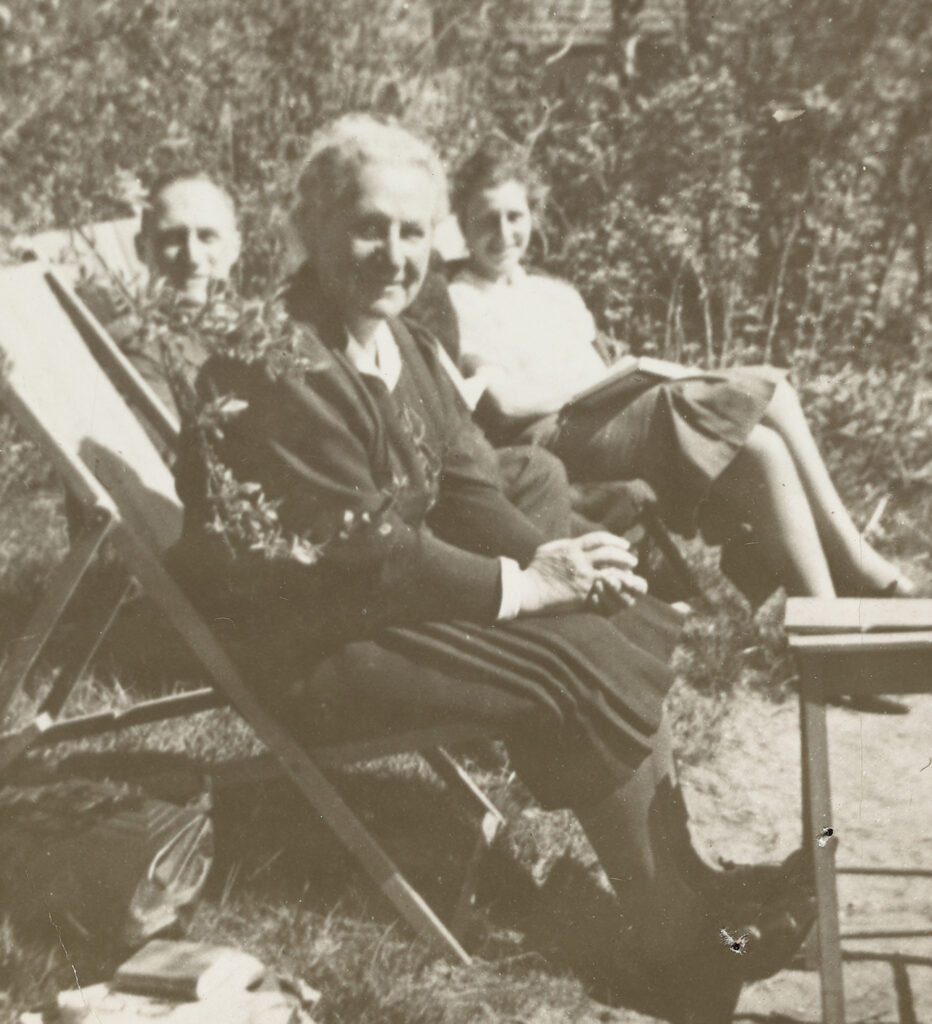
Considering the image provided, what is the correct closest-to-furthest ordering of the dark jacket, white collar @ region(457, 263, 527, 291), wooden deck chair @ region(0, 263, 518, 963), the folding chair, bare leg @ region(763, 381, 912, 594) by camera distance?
1. the folding chair
2. the dark jacket
3. wooden deck chair @ region(0, 263, 518, 963)
4. bare leg @ region(763, 381, 912, 594)
5. white collar @ region(457, 263, 527, 291)

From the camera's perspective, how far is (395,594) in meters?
2.51

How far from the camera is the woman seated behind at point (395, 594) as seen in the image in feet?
8.00

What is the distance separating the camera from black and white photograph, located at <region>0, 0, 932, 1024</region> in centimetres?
245

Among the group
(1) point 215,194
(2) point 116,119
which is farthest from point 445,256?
(2) point 116,119

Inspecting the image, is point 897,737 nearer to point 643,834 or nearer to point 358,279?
point 643,834

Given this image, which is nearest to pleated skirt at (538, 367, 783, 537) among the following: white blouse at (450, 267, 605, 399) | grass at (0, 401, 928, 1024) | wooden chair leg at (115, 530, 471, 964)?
white blouse at (450, 267, 605, 399)

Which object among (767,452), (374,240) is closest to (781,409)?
(767,452)

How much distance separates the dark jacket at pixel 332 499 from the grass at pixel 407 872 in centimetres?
63

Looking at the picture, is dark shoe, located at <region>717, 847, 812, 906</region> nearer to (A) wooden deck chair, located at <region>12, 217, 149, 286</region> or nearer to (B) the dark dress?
(B) the dark dress

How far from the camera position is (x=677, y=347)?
4641 mm

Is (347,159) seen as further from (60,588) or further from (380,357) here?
(60,588)

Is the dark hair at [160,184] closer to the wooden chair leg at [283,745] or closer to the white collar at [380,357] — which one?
the white collar at [380,357]

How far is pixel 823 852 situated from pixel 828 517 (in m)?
1.03

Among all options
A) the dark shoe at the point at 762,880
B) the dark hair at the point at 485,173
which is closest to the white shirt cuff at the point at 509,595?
the dark shoe at the point at 762,880
